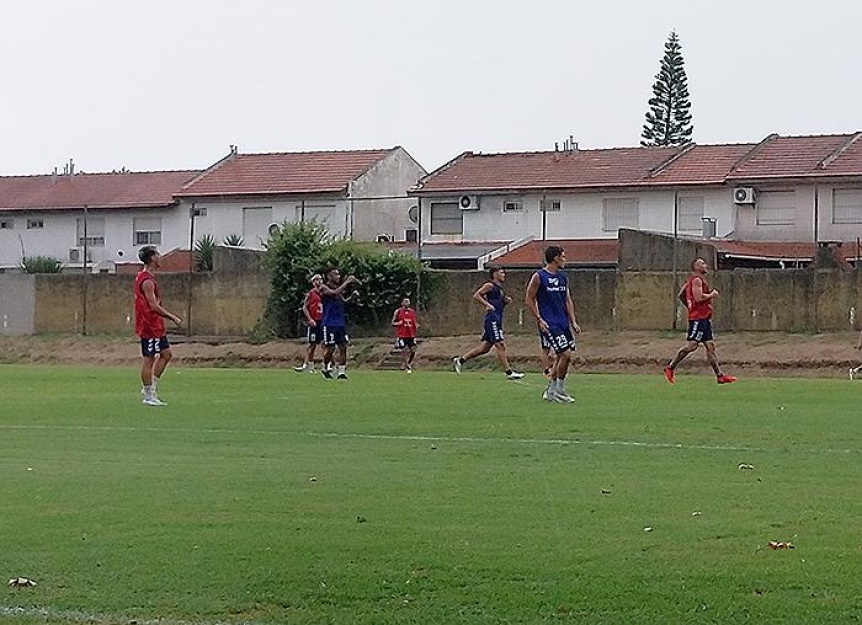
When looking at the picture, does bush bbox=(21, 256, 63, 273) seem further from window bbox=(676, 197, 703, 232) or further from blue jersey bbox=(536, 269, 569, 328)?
blue jersey bbox=(536, 269, 569, 328)

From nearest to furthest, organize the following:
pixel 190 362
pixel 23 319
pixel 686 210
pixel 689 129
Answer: pixel 190 362 → pixel 23 319 → pixel 686 210 → pixel 689 129

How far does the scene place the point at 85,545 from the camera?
29.2 feet

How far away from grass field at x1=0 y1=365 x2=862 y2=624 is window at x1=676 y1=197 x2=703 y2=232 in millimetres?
38756

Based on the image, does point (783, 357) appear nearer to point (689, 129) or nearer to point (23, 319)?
point (23, 319)

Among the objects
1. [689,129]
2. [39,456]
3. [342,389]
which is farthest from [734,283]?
[689,129]

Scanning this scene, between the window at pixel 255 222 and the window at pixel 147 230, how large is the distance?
15.8 feet

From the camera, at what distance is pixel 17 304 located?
1932 inches

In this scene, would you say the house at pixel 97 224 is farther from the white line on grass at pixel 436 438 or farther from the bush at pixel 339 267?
the white line on grass at pixel 436 438

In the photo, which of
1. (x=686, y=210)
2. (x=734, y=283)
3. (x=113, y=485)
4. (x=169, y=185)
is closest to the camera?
(x=113, y=485)

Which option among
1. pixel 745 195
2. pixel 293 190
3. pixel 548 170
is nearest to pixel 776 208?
pixel 745 195

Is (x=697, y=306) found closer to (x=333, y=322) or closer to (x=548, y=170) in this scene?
(x=333, y=322)

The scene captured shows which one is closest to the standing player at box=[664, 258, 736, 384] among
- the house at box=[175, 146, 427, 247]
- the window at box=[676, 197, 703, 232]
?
the window at box=[676, 197, 703, 232]

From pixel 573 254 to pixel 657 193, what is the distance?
5.50 metres

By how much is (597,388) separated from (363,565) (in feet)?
52.6
